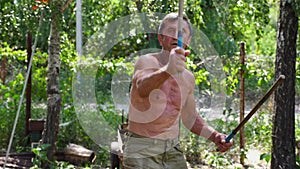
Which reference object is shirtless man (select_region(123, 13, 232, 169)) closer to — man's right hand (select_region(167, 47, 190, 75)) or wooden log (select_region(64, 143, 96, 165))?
man's right hand (select_region(167, 47, 190, 75))

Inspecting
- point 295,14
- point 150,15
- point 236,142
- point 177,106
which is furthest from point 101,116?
point 177,106

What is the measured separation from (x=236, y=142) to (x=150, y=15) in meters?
2.64

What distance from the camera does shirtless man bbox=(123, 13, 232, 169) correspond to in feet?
7.86

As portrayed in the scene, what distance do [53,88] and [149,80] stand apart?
3.02 meters

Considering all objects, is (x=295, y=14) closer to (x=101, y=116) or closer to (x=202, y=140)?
(x=202, y=140)

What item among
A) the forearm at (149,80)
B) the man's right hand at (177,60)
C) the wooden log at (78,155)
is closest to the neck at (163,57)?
the forearm at (149,80)

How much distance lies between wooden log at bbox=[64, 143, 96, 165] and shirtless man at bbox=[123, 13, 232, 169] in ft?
9.65

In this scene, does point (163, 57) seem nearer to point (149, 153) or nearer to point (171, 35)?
point (171, 35)

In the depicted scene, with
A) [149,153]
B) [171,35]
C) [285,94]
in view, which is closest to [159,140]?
[149,153]

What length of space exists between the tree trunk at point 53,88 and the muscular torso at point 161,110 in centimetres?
252

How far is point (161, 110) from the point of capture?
99.9 inches

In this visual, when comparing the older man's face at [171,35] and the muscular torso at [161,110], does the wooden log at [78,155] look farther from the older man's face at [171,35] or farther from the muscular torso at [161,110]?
the older man's face at [171,35]

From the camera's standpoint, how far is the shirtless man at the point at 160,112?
239 centimetres

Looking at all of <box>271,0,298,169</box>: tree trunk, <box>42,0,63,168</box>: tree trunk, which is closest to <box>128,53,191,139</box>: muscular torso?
<box>271,0,298,169</box>: tree trunk
